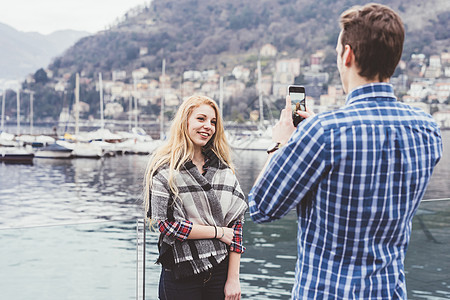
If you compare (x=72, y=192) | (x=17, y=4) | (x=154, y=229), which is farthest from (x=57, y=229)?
(x=17, y=4)

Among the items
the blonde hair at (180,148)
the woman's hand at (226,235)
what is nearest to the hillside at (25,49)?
the blonde hair at (180,148)

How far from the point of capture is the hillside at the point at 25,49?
107m

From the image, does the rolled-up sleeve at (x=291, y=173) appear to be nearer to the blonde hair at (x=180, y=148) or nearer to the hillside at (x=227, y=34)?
the blonde hair at (x=180, y=148)

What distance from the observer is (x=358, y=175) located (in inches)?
32.3

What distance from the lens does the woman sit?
1.41 metres

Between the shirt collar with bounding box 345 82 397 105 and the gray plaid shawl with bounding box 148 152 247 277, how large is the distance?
65cm

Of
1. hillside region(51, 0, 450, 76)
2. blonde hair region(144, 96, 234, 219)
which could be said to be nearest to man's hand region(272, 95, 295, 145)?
blonde hair region(144, 96, 234, 219)

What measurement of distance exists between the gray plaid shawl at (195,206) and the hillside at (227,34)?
74.4 meters

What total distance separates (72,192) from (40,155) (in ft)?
49.2

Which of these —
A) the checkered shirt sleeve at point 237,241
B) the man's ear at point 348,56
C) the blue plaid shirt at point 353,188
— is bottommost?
the checkered shirt sleeve at point 237,241

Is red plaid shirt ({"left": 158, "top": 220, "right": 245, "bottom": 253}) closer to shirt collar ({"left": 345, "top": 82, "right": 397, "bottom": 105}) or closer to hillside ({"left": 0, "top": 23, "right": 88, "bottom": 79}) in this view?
shirt collar ({"left": 345, "top": 82, "right": 397, "bottom": 105})

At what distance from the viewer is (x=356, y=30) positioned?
83 centimetres

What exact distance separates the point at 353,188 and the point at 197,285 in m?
0.74

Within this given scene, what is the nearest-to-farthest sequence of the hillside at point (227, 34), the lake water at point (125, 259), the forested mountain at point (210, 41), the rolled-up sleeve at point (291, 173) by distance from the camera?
1. the rolled-up sleeve at point (291, 173)
2. the lake water at point (125, 259)
3. the forested mountain at point (210, 41)
4. the hillside at point (227, 34)
